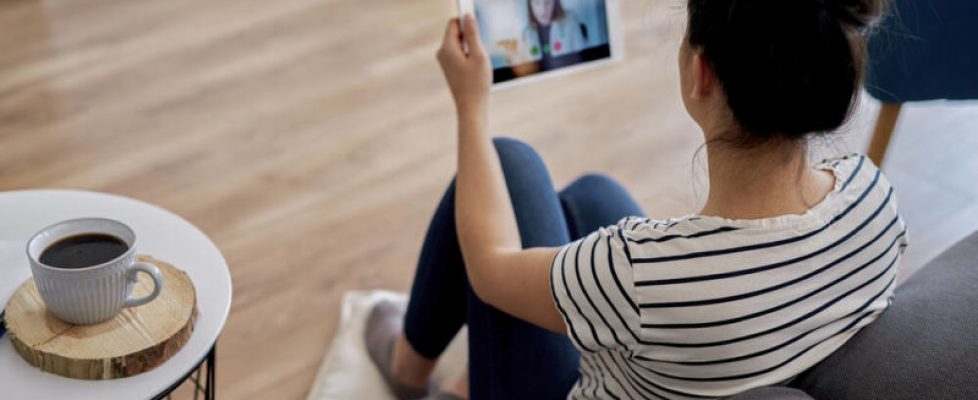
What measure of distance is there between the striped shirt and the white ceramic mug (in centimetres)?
43

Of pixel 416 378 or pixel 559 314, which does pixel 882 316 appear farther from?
pixel 416 378

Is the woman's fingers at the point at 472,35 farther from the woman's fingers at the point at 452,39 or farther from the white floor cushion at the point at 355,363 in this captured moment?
the white floor cushion at the point at 355,363

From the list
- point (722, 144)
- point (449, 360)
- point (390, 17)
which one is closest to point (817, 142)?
point (722, 144)

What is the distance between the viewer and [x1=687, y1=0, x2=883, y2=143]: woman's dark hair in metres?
0.86

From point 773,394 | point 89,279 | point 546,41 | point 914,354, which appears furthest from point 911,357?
point 89,279

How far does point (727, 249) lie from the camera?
0.94 meters

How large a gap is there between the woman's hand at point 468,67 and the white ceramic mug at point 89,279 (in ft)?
1.40

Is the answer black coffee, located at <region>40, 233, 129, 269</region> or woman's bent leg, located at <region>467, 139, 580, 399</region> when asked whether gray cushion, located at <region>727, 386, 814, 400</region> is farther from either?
black coffee, located at <region>40, 233, 129, 269</region>

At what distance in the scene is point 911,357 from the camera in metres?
0.97

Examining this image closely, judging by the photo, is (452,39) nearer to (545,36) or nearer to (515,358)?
(545,36)

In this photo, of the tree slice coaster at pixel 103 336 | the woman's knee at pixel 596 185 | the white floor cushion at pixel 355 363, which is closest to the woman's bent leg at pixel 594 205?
the woman's knee at pixel 596 185

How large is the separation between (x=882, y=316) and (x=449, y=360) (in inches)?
39.0

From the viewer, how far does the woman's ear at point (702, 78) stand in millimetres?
926

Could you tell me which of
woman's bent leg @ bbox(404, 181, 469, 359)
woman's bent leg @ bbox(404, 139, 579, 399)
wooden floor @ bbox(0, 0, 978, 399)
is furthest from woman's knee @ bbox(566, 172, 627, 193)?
wooden floor @ bbox(0, 0, 978, 399)
